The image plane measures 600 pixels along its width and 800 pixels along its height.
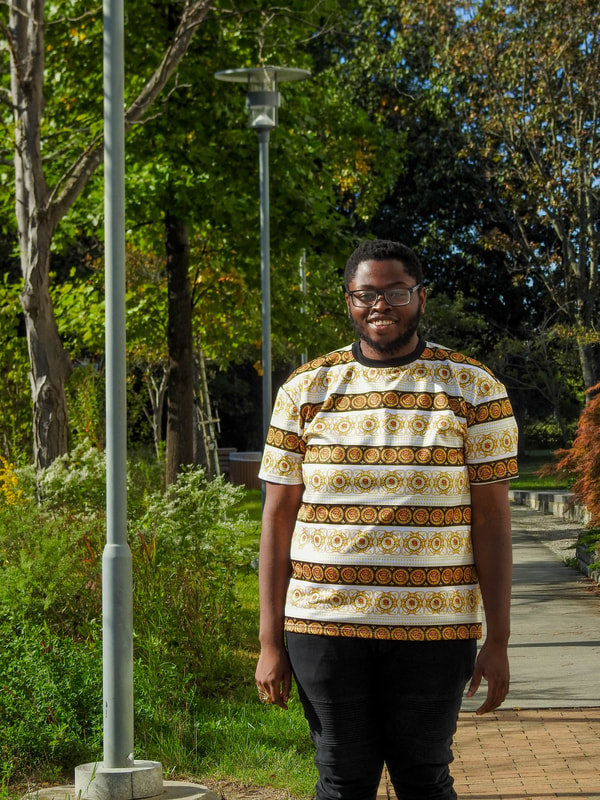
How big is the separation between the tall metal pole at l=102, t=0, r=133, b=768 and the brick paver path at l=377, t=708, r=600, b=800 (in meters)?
1.14

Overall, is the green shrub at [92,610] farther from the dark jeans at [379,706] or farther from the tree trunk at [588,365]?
the tree trunk at [588,365]

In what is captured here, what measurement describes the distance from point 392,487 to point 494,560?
33 centimetres

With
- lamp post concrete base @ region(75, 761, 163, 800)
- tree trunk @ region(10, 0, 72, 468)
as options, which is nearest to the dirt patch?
lamp post concrete base @ region(75, 761, 163, 800)

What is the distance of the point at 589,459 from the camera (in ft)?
37.7

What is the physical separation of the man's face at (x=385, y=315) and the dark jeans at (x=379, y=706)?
2.45 ft

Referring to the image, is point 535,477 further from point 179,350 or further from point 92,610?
point 92,610

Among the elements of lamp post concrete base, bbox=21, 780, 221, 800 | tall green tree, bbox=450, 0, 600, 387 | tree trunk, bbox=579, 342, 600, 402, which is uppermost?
tall green tree, bbox=450, 0, 600, 387

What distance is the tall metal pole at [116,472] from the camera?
487cm

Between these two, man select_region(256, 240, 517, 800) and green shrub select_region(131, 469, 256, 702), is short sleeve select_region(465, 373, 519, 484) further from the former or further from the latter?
Result: green shrub select_region(131, 469, 256, 702)

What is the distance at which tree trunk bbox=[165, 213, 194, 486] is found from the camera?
54.8ft

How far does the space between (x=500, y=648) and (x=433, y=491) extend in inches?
17.9

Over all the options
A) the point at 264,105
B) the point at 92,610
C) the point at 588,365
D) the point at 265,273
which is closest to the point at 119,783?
the point at 92,610

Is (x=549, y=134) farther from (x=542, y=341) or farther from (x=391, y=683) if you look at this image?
(x=391, y=683)

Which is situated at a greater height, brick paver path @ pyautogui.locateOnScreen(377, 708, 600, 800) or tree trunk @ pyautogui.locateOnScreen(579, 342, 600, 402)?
tree trunk @ pyautogui.locateOnScreen(579, 342, 600, 402)
